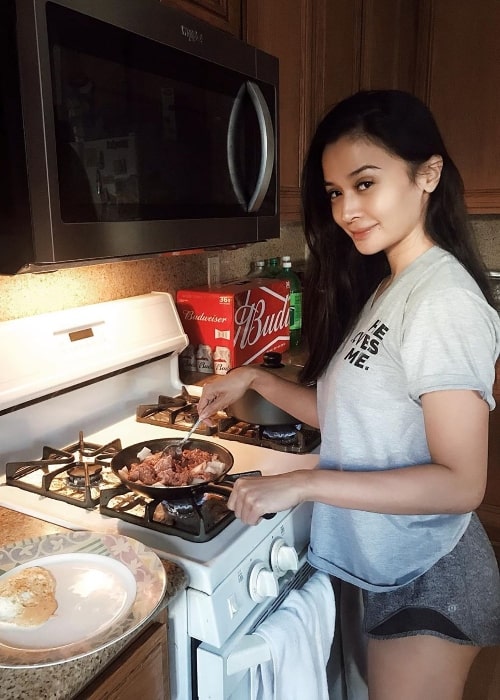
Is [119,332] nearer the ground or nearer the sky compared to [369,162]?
nearer the ground

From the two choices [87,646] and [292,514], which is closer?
[87,646]

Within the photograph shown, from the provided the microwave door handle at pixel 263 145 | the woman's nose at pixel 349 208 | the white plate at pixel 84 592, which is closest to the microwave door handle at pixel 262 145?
the microwave door handle at pixel 263 145

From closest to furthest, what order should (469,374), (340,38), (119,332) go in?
(469,374) → (119,332) → (340,38)

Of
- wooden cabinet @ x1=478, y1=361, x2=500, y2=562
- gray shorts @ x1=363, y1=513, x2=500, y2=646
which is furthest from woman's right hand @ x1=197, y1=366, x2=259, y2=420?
wooden cabinet @ x1=478, y1=361, x2=500, y2=562

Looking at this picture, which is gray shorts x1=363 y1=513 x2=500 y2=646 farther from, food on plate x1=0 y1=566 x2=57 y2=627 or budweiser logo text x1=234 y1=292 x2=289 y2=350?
budweiser logo text x1=234 y1=292 x2=289 y2=350

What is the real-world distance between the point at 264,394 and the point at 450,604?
1.64 feet

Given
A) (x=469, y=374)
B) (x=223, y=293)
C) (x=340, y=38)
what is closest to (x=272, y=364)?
(x=223, y=293)

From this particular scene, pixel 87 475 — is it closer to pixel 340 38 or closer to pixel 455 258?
pixel 455 258

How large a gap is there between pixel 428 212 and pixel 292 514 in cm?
54

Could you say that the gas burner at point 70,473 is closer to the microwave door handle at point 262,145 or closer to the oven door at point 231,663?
the oven door at point 231,663

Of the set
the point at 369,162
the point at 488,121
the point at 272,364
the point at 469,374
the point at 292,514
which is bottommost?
the point at 292,514

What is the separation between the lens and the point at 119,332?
1271 millimetres

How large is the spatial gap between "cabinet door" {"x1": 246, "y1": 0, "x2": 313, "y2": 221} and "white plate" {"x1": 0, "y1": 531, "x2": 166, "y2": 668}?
3.24 feet

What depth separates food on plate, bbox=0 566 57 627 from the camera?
666mm
